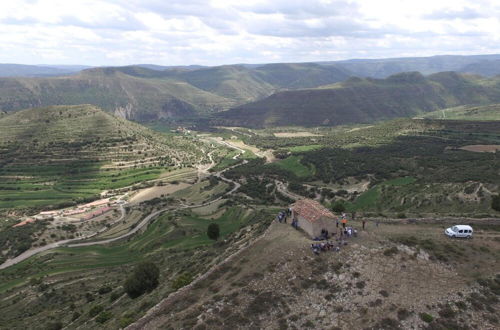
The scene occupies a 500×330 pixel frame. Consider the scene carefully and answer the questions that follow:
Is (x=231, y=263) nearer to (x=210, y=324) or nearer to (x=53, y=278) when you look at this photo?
(x=210, y=324)

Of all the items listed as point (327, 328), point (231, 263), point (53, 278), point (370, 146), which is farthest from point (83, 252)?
point (370, 146)

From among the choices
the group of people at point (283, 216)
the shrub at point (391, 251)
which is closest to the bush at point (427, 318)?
the shrub at point (391, 251)

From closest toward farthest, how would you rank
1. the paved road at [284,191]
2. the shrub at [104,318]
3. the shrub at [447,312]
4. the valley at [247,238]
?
1. the shrub at [447,312]
2. the valley at [247,238]
3. the shrub at [104,318]
4. the paved road at [284,191]

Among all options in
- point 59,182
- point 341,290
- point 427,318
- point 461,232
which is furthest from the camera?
point 59,182

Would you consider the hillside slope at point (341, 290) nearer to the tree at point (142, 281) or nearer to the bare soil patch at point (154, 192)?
the tree at point (142, 281)

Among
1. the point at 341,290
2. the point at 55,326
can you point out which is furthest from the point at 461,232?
the point at 55,326

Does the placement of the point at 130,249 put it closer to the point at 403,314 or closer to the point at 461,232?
the point at 461,232
